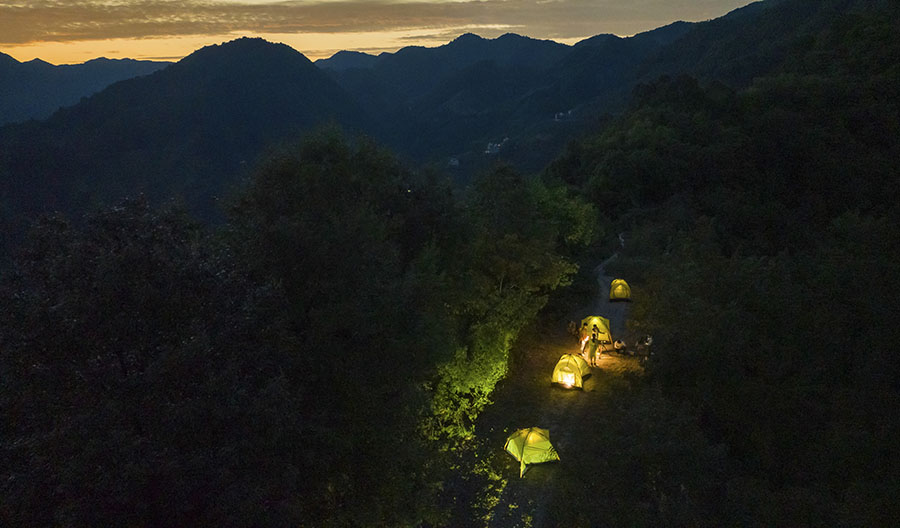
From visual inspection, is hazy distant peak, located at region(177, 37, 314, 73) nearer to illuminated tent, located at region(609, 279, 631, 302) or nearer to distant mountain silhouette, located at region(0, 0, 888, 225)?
distant mountain silhouette, located at region(0, 0, 888, 225)

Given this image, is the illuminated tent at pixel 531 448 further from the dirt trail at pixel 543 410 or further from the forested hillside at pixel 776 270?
the forested hillside at pixel 776 270

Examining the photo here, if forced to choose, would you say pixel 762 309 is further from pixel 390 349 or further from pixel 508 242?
pixel 390 349

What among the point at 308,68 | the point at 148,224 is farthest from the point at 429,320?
the point at 308,68

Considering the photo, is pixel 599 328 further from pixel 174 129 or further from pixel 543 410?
pixel 174 129

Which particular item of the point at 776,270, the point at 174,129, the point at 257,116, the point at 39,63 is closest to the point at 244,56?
the point at 257,116

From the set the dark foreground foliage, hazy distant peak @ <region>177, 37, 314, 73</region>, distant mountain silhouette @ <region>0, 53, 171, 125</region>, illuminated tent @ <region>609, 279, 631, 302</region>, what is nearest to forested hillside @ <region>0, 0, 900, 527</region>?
the dark foreground foliage

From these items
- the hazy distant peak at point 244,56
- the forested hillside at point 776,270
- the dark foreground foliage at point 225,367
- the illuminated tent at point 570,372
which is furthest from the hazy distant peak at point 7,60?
the illuminated tent at point 570,372

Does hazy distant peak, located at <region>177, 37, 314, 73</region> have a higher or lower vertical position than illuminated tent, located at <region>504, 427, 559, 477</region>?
higher
